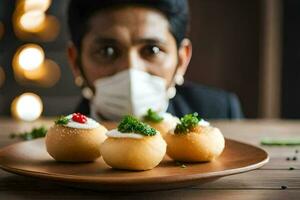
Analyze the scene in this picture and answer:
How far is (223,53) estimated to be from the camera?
393 cm

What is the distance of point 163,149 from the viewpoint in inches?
38.4

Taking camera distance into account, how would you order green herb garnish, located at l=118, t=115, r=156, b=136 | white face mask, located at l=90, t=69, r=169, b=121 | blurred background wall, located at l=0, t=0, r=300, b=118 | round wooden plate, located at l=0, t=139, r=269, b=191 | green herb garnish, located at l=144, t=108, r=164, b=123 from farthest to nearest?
blurred background wall, located at l=0, t=0, r=300, b=118 < white face mask, located at l=90, t=69, r=169, b=121 < green herb garnish, located at l=144, t=108, r=164, b=123 < green herb garnish, located at l=118, t=115, r=156, b=136 < round wooden plate, located at l=0, t=139, r=269, b=191

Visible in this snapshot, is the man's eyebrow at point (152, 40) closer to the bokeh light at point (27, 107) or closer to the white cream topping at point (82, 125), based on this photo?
the white cream topping at point (82, 125)

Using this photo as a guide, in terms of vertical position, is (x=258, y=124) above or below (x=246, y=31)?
below

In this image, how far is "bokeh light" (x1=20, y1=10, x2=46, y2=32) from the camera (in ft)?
12.3

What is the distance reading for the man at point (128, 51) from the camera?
6.54 feet

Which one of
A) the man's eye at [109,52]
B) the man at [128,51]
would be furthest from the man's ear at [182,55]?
the man's eye at [109,52]

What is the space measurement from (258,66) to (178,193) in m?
3.09

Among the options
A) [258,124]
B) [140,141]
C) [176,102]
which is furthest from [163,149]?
[176,102]

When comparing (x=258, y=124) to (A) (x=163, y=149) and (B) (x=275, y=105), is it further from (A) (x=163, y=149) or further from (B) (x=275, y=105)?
(B) (x=275, y=105)

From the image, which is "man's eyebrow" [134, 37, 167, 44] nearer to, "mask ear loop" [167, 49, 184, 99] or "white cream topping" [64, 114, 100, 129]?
"mask ear loop" [167, 49, 184, 99]

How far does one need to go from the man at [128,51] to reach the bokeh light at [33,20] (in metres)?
1.62

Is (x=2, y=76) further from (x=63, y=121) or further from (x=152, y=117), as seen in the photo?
(x=63, y=121)

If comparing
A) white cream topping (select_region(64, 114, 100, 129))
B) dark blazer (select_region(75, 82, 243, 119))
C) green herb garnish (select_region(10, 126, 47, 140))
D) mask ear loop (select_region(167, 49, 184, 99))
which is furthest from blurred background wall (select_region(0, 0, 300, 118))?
white cream topping (select_region(64, 114, 100, 129))
